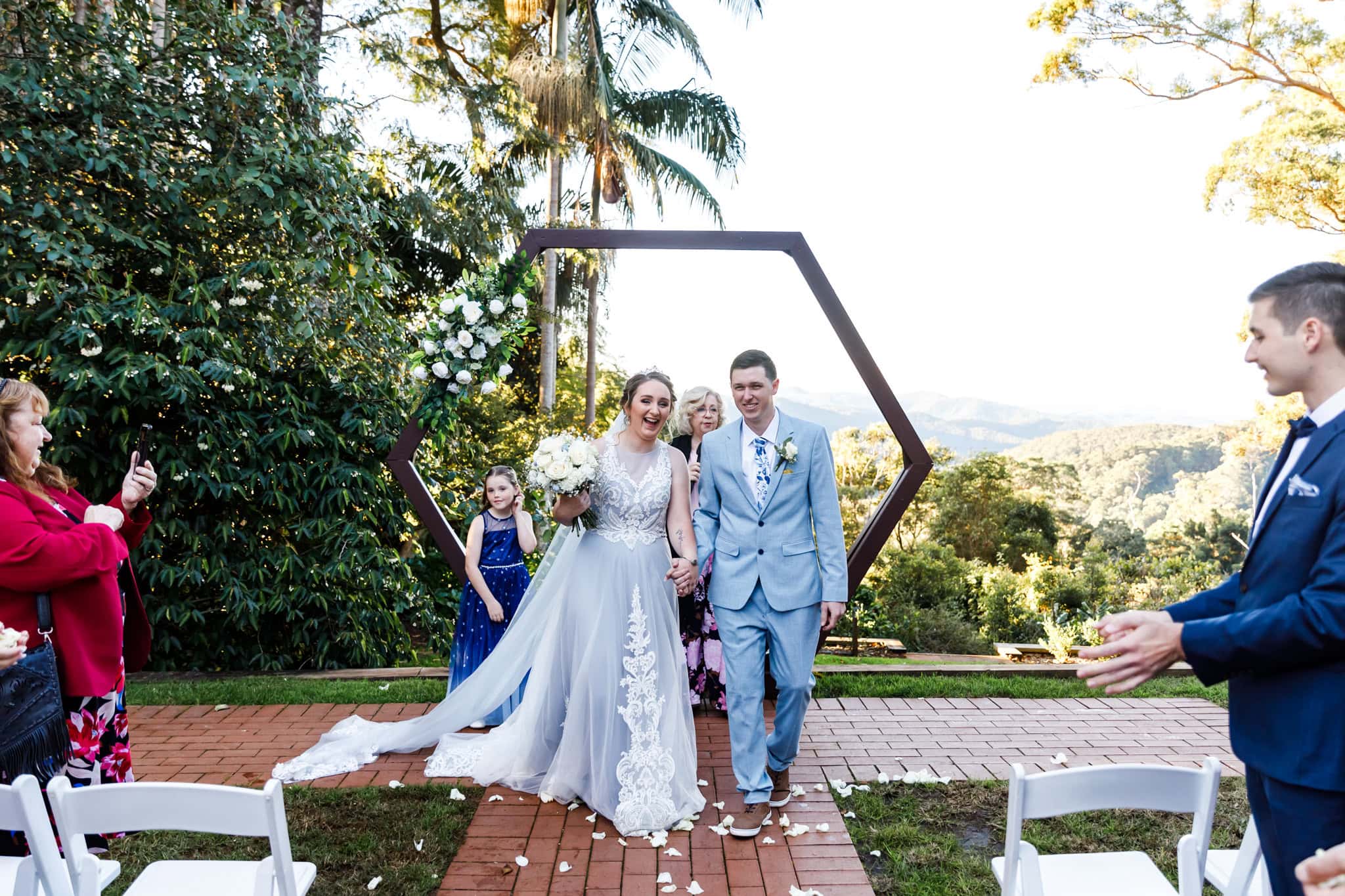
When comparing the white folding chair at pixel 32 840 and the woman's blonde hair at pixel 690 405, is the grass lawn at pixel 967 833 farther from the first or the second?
the white folding chair at pixel 32 840

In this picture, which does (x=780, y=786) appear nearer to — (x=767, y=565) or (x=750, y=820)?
(x=750, y=820)

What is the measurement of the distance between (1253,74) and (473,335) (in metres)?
15.8

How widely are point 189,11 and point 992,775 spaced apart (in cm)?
733

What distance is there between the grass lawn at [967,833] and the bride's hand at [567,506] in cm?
186

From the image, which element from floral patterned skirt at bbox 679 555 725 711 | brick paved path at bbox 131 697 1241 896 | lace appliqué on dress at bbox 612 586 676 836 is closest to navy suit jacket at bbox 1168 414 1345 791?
brick paved path at bbox 131 697 1241 896

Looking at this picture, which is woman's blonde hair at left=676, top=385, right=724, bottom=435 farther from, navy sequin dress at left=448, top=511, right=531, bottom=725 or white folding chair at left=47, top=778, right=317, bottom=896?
white folding chair at left=47, top=778, right=317, bottom=896

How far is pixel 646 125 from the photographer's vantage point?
2123 cm

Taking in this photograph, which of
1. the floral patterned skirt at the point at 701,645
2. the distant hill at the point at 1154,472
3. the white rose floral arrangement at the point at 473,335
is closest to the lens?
the white rose floral arrangement at the point at 473,335

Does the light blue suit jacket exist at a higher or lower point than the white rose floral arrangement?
lower

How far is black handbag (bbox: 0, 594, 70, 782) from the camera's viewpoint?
3004 millimetres

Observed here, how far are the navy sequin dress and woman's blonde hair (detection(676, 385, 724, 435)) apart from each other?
4.00ft

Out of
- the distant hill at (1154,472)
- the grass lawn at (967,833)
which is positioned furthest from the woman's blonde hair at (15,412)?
the distant hill at (1154,472)

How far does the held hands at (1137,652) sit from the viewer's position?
6.70 ft

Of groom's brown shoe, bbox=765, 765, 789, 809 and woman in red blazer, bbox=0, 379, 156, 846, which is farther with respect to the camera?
groom's brown shoe, bbox=765, 765, 789, 809
